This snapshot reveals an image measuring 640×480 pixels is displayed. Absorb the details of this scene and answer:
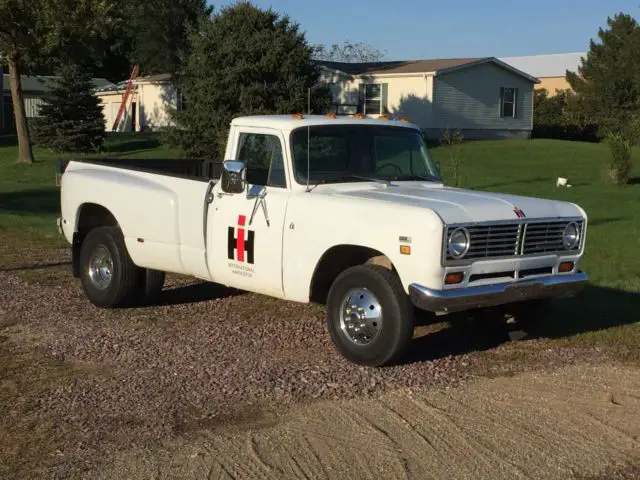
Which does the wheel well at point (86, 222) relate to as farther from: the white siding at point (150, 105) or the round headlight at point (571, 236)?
the white siding at point (150, 105)

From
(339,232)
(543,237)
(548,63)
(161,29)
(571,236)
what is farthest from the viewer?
(548,63)

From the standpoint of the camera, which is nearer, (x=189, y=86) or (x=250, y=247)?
(x=250, y=247)

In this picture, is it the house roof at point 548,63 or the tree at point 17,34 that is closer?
the tree at point 17,34

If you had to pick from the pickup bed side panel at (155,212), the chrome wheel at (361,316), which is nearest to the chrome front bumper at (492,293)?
the chrome wheel at (361,316)

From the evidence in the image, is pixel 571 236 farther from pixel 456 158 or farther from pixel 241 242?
pixel 456 158

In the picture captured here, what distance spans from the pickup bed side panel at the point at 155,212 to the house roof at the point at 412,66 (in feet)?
98.3

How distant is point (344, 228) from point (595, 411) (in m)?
2.25

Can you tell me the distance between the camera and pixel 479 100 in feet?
131

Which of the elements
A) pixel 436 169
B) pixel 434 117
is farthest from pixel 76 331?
pixel 434 117

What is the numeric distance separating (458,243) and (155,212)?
10.8 feet

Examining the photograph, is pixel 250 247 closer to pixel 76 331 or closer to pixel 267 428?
pixel 76 331

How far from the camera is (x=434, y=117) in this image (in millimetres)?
38062

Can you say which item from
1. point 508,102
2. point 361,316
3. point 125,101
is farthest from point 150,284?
point 125,101

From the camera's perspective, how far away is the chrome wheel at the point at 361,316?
6.46 metres
